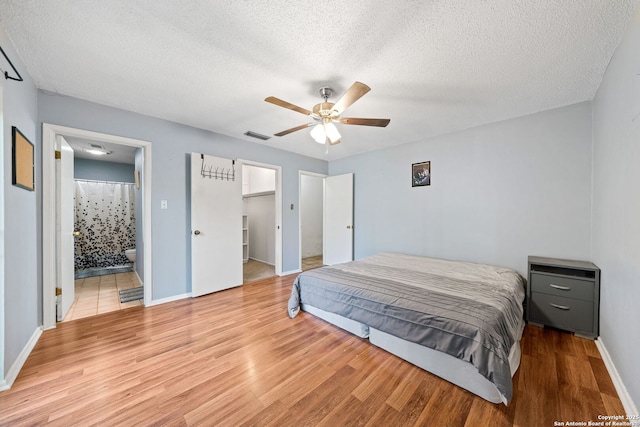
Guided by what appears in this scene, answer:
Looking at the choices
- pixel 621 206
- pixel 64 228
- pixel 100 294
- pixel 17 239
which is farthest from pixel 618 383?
pixel 100 294

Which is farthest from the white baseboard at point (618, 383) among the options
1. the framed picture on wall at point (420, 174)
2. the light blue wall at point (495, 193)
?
the framed picture on wall at point (420, 174)

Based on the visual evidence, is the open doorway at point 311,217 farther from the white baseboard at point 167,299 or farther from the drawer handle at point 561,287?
the drawer handle at point 561,287

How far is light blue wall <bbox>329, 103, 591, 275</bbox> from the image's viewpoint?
8.23ft

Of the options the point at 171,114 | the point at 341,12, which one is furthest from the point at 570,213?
the point at 171,114

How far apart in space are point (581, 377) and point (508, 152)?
7.75 feet

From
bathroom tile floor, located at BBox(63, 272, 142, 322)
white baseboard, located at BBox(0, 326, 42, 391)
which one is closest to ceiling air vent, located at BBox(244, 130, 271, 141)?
bathroom tile floor, located at BBox(63, 272, 142, 322)

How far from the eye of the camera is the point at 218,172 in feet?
11.2

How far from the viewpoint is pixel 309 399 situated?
146 cm

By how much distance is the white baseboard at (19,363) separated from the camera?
4.98 ft

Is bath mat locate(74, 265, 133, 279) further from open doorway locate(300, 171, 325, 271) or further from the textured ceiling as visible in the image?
open doorway locate(300, 171, 325, 271)

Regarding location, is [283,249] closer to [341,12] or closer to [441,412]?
[441,412]

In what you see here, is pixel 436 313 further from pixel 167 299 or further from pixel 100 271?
pixel 100 271

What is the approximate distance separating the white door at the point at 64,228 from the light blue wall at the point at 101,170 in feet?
8.82

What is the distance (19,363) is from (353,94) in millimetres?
3198
